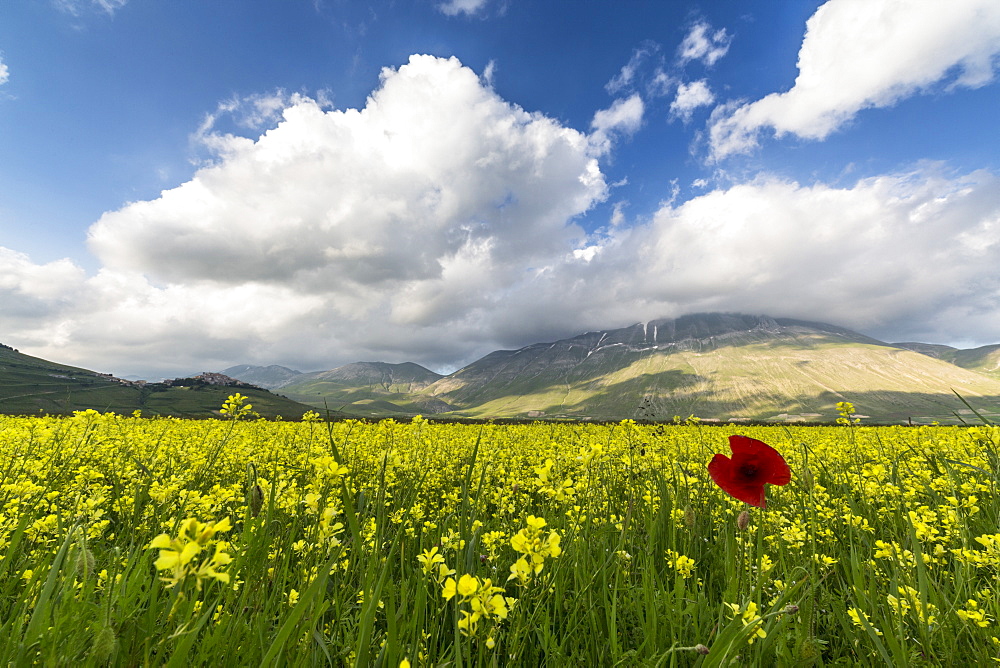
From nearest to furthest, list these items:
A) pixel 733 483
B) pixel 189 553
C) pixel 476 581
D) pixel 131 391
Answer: pixel 189 553
pixel 476 581
pixel 733 483
pixel 131 391

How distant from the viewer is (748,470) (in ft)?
7.64

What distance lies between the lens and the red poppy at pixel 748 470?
2.23 meters

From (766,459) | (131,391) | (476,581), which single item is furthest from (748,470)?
(131,391)

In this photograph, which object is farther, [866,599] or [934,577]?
[934,577]

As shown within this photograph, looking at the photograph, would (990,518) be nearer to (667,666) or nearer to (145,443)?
(667,666)

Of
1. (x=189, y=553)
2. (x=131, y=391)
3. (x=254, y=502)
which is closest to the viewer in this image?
(x=189, y=553)

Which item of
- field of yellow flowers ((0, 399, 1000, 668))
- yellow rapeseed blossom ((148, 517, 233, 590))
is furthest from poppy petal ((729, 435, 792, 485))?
yellow rapeseed blossom ((148, 517, 233, 590))

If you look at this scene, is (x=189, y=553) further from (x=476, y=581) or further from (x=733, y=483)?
(x=733, y=483)

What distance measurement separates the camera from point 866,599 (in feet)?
9.35

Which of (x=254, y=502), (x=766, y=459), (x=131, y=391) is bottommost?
(x=254, y=502)

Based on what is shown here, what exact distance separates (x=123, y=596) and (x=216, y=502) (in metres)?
1.01

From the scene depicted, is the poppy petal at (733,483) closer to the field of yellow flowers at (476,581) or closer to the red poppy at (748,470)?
A: the red poppy at (748,470)

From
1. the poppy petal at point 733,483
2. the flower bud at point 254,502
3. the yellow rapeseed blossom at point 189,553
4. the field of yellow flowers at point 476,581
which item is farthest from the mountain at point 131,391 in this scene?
the yellow rapeseed blossom at point 189,553

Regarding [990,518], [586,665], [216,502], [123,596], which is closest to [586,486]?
[586,665]
